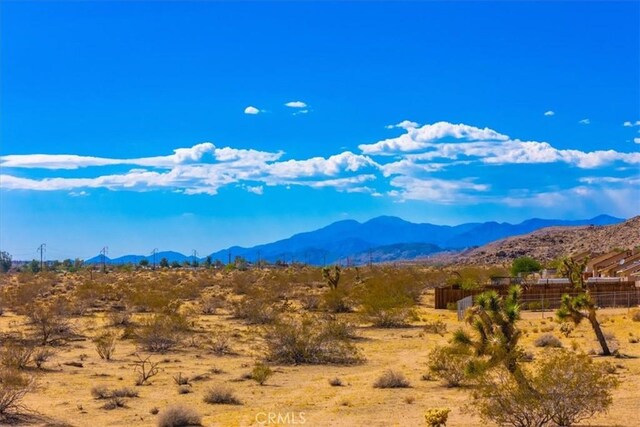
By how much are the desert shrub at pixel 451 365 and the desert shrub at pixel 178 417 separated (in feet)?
27.4

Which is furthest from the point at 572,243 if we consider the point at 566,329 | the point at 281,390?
the point at 281,390

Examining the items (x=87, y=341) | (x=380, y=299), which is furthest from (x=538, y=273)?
(x=87, y=341)

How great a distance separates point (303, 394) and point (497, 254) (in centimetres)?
15380

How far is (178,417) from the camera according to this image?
18.7m

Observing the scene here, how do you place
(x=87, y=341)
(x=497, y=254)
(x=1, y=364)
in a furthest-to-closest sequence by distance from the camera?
(x=497, y=254) < (x=87, y=341) < (x=1, y=364)

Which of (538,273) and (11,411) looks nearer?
(11,411)

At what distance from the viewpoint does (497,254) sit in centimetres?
17150

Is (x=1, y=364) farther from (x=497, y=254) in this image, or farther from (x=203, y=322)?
(x=497, y=254)

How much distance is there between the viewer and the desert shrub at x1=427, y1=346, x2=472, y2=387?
77.5 ft

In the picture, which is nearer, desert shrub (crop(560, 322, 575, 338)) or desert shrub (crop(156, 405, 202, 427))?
desert shrub (crop(156, 405, 202, 427))

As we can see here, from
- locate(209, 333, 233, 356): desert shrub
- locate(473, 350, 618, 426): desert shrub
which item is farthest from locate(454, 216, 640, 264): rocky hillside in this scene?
locate(473, 350, 618, 426): desert shrub

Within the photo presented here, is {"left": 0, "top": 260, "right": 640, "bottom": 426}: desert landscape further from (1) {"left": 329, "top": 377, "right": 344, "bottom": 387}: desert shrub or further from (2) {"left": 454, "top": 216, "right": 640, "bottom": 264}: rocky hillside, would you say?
(2) {"left": 454, "top": 216, "right": 640, "bottom": 264}: rocky hillside

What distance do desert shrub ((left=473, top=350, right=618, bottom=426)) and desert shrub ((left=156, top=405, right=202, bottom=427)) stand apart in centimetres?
675

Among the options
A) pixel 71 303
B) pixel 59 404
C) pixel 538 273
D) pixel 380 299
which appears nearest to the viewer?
pixel 59 404
